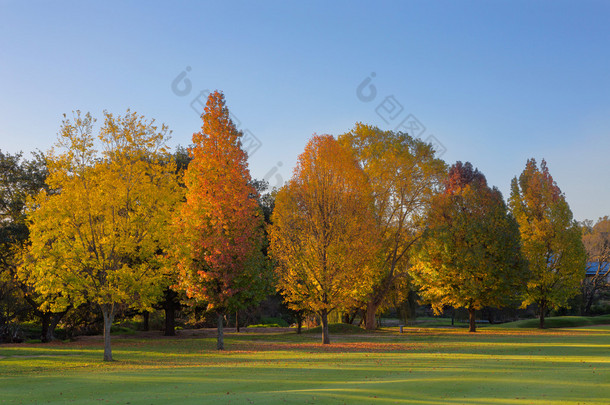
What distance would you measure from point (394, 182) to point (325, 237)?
12.6 m

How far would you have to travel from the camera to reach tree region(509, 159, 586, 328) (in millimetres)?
49719

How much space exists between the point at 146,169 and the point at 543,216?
138 feet

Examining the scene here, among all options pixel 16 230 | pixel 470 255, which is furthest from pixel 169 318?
pixel 470 255

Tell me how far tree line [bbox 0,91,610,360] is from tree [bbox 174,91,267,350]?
0.29ft

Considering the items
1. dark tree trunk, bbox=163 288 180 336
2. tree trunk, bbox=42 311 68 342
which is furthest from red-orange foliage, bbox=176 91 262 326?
tree trunk, bbox=42 311 68 342

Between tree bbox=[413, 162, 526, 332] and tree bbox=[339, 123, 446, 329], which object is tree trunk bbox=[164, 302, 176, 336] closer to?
tree bbox=[339, 123, 446, 329]

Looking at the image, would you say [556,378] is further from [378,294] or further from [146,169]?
Answer: [378,294]

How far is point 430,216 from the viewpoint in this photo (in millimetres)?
47375

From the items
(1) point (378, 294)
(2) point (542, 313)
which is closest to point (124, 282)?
(1) point (378, 294)

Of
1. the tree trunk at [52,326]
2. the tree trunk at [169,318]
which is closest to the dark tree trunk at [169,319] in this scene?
the tree trunk at [169,318]

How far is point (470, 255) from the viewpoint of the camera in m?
44.8

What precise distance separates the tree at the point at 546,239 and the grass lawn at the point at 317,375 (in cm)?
1815

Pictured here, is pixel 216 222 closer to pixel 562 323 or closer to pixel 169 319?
pixel 169 319

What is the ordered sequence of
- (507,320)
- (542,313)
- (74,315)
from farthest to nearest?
(507,320), (542,313), (74,315)
